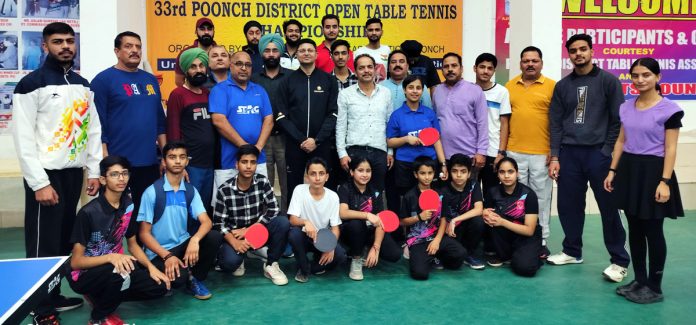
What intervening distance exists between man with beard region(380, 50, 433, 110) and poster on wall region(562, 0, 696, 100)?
289 centimetres

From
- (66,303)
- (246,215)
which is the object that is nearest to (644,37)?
(246,215)

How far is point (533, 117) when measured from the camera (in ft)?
16.2

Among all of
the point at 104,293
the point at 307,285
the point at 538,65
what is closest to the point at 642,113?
the point at 538,65

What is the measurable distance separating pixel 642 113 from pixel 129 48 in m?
3.45

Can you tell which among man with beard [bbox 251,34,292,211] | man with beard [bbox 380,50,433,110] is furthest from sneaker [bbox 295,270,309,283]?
man with beard [bbox 380,50,433,110]

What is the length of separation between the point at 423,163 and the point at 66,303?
8.98 feet

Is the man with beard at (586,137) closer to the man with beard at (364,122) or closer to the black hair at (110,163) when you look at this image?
the man with beard at (364,122)

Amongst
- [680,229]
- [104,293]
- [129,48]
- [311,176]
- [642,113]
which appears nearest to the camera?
[104,293]

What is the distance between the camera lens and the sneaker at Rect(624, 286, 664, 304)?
3.86 meters

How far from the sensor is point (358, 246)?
4551 millimetres

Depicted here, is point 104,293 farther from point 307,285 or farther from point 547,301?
point 547,301

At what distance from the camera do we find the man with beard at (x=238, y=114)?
460cm

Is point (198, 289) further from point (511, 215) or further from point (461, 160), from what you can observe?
point (511, 215)

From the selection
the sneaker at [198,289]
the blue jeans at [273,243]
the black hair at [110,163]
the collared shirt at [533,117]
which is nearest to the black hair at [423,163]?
the collared shirt at [533,117]
